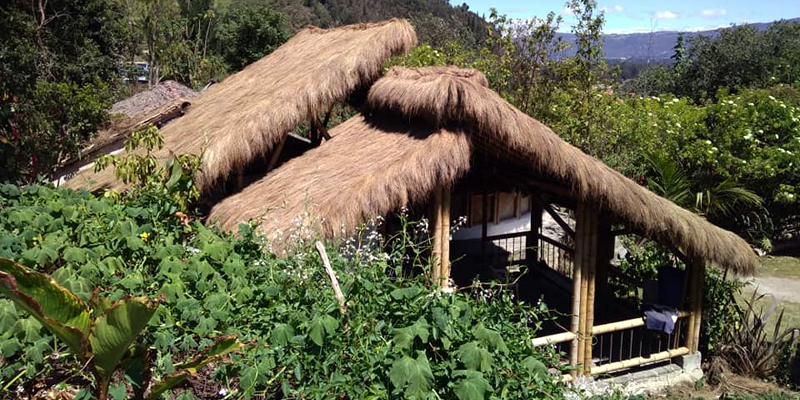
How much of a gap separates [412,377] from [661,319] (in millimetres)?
5198

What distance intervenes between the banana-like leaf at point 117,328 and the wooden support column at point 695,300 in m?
5.98

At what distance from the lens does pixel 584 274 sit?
20.1 ft

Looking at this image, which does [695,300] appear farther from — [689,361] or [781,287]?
[781,287]

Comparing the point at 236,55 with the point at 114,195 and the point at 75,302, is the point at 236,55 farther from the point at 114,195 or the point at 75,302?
the point at 75,302

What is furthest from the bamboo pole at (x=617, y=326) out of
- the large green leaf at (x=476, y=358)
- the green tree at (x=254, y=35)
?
the green tree at (x=254, y=35)

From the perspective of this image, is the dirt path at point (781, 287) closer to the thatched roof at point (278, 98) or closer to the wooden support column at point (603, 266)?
the wooden support column at point (603, 266)

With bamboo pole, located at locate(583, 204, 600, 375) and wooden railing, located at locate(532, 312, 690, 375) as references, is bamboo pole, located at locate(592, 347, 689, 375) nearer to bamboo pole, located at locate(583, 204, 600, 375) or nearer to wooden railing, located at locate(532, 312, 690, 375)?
wooden railing, located at locate(532, 312, 690, 375)

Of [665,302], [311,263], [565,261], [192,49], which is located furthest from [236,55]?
[311,263]

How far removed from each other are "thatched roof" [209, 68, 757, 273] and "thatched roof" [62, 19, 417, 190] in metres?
0.42

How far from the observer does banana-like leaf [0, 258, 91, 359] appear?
6.47 ft

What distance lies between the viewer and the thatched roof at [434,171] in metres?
4.84

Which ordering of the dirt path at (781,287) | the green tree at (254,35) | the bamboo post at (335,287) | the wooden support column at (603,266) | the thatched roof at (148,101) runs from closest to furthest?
the bamboo post at (335,287), the wooden support column at (603,266), the dirt path at (781,287), the thatched roof at (148,101), the green tree at (254,35)

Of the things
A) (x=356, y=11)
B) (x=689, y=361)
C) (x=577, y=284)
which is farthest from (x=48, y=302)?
(x=356, y=11)

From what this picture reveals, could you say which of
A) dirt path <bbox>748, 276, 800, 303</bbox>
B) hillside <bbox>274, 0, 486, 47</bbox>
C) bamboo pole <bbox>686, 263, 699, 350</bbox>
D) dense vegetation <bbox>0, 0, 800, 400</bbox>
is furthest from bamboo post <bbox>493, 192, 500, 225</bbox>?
hillside <bbox>274, 0, 486, 47</bbox>
